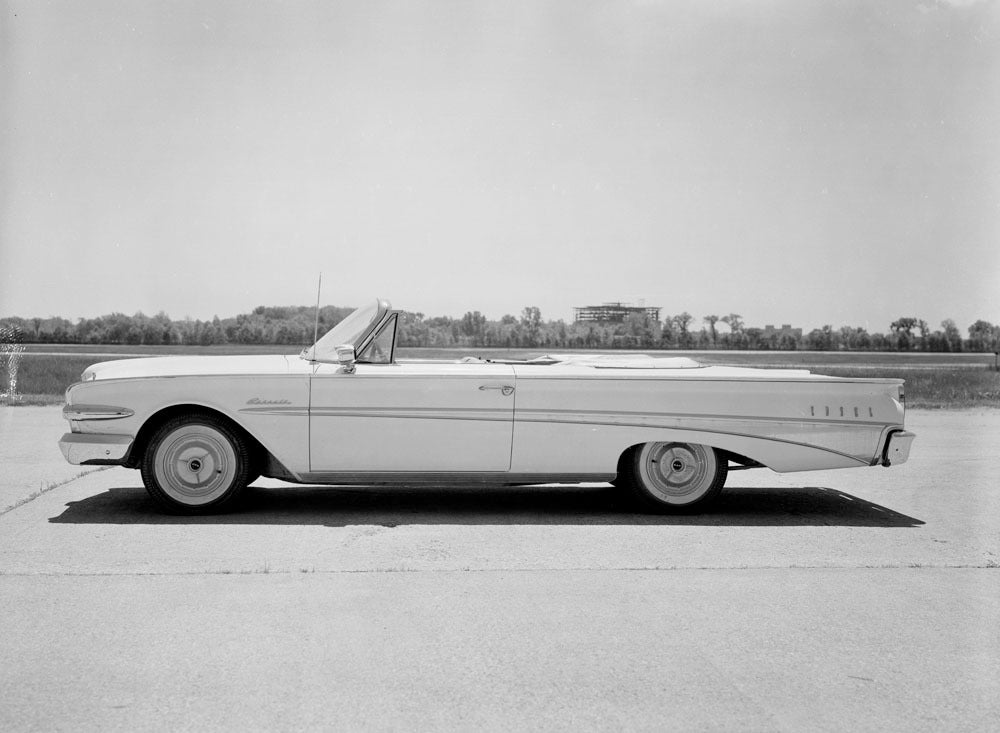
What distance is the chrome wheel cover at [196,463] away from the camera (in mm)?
A: 6062

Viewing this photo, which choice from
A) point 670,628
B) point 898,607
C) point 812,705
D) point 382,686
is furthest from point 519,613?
point 898,607

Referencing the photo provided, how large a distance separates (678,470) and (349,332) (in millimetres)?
2482

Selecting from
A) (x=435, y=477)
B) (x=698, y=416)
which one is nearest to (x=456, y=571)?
(x=435, y=477)

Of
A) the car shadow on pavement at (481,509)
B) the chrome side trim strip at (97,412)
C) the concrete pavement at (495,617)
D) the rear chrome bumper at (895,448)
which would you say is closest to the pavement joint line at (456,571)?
the concrete pavement at (495,617)

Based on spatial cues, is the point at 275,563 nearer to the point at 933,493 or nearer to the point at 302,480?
the point at 302,480

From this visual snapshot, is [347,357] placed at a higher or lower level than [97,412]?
higher

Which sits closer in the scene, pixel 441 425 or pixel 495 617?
pixel 495 617

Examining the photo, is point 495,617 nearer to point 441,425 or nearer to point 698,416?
point 441,425

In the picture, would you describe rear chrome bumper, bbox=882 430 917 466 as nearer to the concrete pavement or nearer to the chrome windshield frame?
the concrete pavement

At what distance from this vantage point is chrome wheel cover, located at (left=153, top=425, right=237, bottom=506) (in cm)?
606

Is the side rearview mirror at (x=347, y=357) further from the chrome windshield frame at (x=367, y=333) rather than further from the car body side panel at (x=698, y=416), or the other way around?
the car body side panel at (x=698, y=416)

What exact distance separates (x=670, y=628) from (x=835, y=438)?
3098 millimetres

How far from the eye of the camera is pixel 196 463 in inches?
239

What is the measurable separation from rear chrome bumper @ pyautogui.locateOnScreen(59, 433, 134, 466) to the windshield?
4.40 feet
